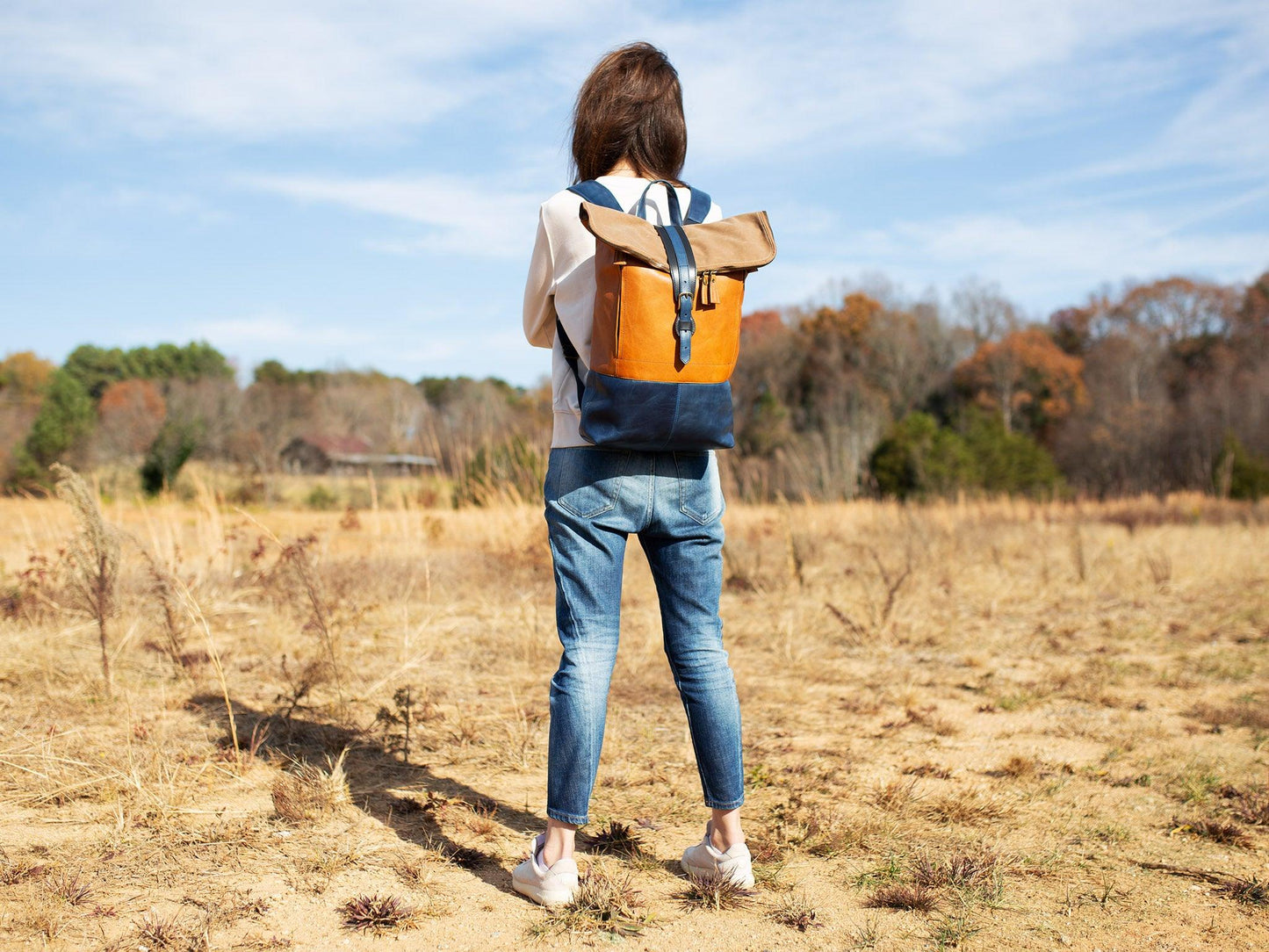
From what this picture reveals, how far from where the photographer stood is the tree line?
65.3ft

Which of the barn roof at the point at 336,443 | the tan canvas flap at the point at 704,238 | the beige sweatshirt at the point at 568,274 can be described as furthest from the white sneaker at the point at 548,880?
the barn roof at the point at 336,443

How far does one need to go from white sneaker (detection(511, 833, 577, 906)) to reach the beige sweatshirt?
0.92 metres

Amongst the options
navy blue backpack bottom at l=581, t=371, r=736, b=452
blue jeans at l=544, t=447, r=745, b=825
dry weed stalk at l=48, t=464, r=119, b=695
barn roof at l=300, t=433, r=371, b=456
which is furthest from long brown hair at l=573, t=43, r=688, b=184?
barn roof at l=300, t=433, r=371, b=456

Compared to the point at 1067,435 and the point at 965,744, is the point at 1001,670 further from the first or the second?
the point at 1067,435

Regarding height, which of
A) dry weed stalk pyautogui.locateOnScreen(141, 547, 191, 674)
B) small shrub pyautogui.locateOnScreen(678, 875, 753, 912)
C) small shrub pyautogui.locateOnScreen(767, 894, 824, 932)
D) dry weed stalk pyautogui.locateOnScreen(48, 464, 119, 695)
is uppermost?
dry weed stalk pyautogui.locateOnScreen(48, 464, 119, 695)

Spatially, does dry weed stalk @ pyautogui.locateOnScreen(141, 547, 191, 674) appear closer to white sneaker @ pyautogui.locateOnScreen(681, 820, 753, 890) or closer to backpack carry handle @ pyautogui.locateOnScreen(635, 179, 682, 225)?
white sneaker @ pyautogui.locateOnScreen(681, 820, 753, 890)

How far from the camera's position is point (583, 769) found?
195 cm

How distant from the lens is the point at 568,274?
1930 mm

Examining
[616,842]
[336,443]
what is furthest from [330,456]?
[616,842]

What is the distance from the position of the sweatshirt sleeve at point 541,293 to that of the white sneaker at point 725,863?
3.90ft

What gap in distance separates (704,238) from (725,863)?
4.52 feet

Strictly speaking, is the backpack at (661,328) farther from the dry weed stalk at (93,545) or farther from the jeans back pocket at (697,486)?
the dry weed stalk at (93,545)

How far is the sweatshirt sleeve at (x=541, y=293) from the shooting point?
6.40ft

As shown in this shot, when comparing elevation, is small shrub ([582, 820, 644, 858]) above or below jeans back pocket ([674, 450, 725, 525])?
below
